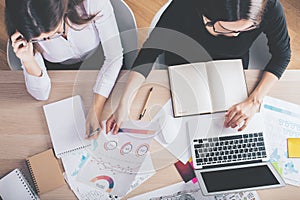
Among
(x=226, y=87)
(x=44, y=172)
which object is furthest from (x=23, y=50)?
(x=226, y=87)

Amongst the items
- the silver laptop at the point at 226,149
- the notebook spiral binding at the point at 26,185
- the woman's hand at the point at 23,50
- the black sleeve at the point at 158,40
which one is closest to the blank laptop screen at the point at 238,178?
the silver laptop at the point at 226,149

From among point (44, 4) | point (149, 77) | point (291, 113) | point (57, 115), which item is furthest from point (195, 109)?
point (44, 4)

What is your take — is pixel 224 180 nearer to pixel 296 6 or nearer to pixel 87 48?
pixel 87 48

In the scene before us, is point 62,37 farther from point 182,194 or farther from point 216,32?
point 182,194

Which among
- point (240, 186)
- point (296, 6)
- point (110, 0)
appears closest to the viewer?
point (240, 186)

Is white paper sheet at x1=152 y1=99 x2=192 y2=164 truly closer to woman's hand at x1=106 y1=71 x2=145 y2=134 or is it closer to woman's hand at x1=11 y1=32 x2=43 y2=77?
woman's hand at x1=106 y1=71 x2=145 y2=134

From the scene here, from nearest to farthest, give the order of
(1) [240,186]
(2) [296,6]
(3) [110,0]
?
(1) [240,186], (3) [110,0], (2) [296,6]

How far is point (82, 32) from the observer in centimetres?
129

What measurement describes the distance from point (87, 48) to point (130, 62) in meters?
0.15

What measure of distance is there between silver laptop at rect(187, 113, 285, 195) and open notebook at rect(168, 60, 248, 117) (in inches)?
1.4

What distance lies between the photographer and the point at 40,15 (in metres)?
1.20

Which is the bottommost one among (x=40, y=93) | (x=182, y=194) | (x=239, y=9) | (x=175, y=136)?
(x=182, y=194)

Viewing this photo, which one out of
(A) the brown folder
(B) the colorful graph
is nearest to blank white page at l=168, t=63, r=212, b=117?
(B) the colorful graph

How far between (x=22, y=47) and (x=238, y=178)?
694 mm
